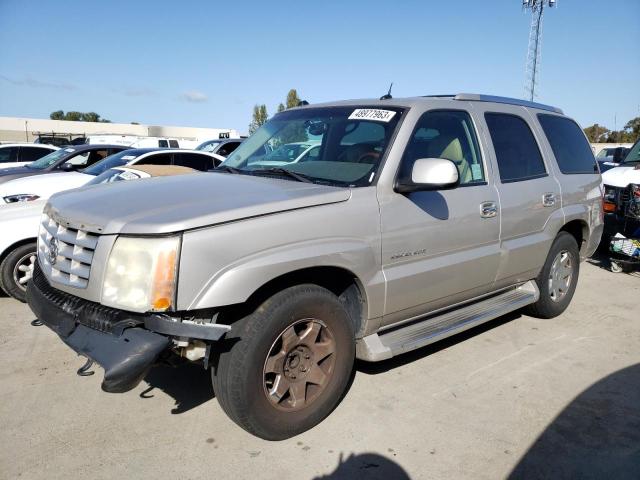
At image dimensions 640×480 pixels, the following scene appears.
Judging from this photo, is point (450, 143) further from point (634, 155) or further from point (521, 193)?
point (634, 155)

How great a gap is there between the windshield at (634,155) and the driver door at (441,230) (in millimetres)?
5599

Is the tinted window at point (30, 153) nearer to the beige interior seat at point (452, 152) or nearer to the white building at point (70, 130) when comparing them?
the beige interior seat at point (452, 152)

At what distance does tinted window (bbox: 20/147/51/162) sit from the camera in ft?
44.4

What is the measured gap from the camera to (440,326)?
379 cm

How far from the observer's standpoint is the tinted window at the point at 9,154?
1326cm

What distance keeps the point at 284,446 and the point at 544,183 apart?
3.15 metres

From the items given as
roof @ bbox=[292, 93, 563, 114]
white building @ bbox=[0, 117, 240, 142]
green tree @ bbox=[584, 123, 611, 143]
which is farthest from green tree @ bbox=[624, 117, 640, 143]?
roof @ bbox=[292, 93, 563, 114]

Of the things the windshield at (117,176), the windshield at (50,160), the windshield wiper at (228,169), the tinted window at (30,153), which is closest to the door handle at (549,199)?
the windshield wiper at (228,169)

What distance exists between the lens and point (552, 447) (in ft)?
9.84

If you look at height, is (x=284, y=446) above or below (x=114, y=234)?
below

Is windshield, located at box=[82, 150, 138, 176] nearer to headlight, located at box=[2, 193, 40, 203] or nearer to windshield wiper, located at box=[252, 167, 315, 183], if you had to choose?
headlight, located at box=[2, 193, 40, 203]

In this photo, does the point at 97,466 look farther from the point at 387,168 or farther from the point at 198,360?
the point at 387,168

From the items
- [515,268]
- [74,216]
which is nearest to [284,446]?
[74,216]

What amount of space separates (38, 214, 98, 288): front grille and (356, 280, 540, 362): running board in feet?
5.66
